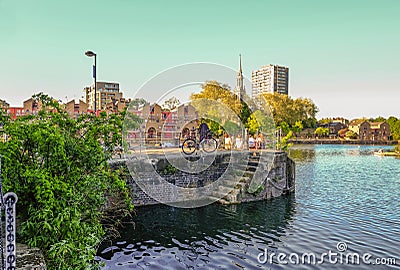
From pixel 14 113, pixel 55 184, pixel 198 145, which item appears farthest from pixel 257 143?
pixel 55 184

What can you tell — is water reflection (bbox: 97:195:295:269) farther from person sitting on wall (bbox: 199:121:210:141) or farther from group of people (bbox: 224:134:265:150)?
group of people (bbox: 224:134:265:150)

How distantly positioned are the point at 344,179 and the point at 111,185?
2049 cm

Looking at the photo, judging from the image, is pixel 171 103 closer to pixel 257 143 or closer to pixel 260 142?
pixel 257 143

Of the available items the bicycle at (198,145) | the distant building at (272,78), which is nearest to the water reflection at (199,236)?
the bicycle at (198,145)

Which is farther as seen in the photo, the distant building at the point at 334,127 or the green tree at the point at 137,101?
the distant building at the point at 334,127

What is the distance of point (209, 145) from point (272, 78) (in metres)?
158

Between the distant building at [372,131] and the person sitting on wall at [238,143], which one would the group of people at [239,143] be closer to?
the person sitting on wall at [238,143]

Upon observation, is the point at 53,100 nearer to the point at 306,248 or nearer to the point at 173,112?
the point at 306,248

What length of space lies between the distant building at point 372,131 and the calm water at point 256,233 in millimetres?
105965

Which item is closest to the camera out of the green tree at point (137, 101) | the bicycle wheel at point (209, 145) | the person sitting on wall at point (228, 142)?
the green tree at point (137, 101)

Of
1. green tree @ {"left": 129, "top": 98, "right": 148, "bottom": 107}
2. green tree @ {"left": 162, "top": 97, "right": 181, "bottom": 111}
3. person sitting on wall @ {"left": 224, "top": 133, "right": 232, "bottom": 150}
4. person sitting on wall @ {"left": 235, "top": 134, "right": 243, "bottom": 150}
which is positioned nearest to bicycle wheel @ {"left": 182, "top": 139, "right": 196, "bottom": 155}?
green tree @ {"left": 162, "top": 97, "right": 181, "bottom": 111}

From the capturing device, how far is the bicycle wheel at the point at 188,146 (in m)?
18.0

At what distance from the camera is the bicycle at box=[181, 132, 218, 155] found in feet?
59.3

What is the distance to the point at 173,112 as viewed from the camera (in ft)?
70.1
